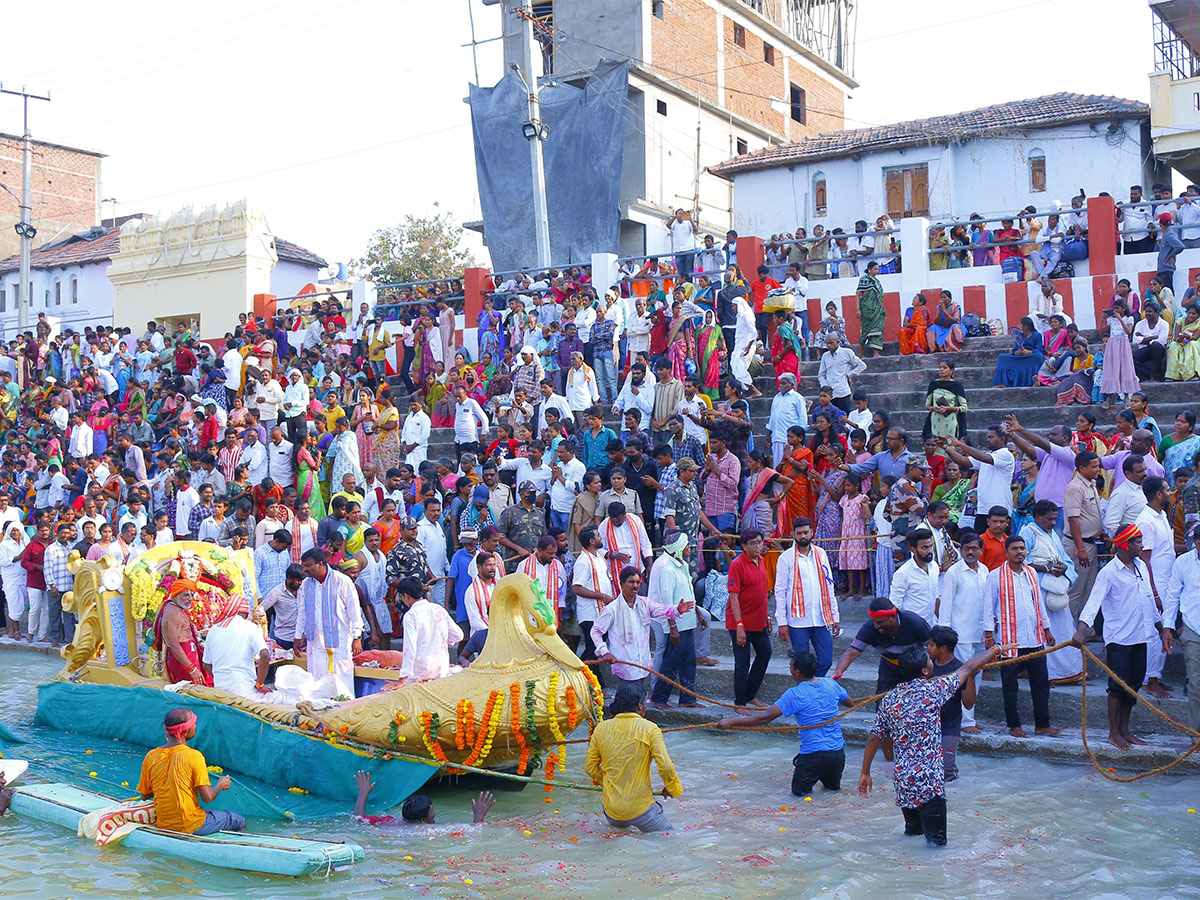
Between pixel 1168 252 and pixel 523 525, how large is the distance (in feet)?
29.2

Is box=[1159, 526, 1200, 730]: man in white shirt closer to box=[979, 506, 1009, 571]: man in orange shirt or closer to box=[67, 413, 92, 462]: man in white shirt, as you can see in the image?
box=[979, 506, 1009, 571]: man in orange shirt

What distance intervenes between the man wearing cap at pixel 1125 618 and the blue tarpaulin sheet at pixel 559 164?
19486mm

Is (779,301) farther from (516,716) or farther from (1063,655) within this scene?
(516,716)

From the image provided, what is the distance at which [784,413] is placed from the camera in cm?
1377

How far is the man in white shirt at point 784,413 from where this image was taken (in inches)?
539

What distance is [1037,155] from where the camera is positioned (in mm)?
24234

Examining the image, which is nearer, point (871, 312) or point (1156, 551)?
point (1156, 551)

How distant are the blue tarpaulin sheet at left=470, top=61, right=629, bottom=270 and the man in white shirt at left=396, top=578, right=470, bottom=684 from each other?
1904 cm

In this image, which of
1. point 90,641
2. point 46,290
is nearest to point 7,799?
point 90,641

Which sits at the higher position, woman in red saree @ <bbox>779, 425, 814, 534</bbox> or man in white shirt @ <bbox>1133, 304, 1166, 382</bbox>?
man in white shirt @ <bbox>1133, 304, 1166, 382</bbox>

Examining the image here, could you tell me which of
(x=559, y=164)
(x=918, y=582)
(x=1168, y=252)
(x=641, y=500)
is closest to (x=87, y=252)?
(x=559, y=164)

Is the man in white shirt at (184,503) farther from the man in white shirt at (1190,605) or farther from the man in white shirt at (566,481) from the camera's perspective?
the man in white shirt at (1190,605)

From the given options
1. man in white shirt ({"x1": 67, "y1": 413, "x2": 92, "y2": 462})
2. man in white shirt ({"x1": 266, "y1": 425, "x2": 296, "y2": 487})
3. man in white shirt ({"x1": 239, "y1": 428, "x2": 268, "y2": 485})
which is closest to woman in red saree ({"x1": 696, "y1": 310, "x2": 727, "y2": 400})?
man in white shirt ({"x1": 266, "y1": 425, "x2": 296, "y2": 487})

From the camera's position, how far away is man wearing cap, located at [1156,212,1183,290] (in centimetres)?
1494
